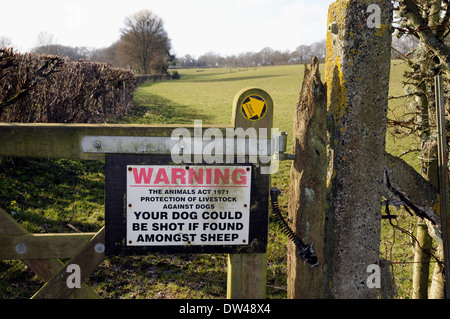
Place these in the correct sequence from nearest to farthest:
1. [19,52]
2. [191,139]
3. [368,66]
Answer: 1. [191,139]
2. [368,66]
3. [19,52]

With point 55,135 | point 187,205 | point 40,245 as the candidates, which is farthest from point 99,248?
point 55,135

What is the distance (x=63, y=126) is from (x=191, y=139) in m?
0.72

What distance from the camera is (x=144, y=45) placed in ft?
231

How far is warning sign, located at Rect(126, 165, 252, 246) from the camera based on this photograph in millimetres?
2293

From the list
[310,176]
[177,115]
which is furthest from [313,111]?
[177,115]

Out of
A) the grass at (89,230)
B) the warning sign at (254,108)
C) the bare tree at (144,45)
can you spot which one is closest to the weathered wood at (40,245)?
the warning sign at (254,108)

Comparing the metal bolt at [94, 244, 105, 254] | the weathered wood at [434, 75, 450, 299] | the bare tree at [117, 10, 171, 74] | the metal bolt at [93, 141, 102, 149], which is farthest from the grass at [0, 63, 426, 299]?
the bare tree at [117, 10, 171, 74]

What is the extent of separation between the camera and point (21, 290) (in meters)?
4.41

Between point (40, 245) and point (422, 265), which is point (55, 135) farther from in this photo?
point (422, 265)

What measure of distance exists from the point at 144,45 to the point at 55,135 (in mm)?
72005

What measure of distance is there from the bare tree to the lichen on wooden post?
67.1 m

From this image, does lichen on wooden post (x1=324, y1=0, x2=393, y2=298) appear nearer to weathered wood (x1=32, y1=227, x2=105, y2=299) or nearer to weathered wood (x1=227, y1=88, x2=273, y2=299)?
weathered wood (x1=227, y1=88, x2=273, y2=299)

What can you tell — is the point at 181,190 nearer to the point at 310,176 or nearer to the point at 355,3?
the point at 310,176

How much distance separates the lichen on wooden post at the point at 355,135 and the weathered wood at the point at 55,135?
2.58 ft
